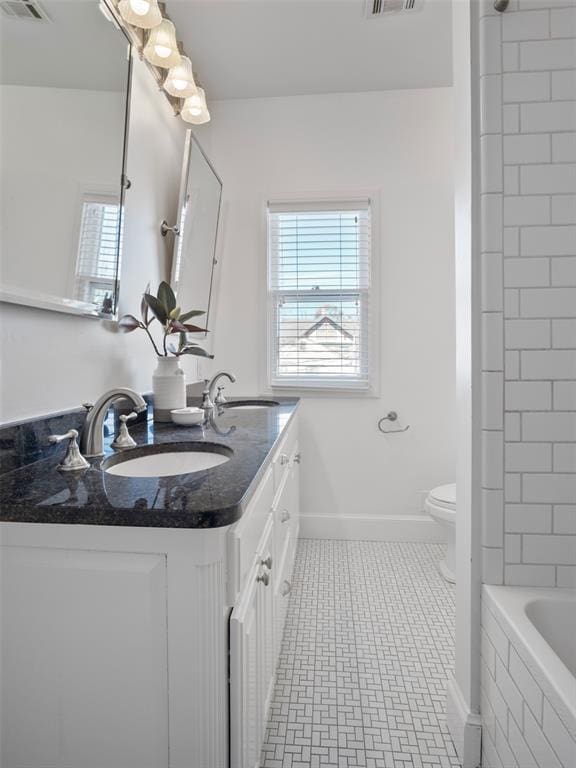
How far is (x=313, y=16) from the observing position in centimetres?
201

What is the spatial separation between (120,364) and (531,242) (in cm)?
140

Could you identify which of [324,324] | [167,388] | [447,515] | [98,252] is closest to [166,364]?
[167,388]

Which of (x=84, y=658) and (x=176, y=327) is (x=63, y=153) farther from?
(x=84, y=658)

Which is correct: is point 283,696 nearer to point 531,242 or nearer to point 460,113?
point 531,242

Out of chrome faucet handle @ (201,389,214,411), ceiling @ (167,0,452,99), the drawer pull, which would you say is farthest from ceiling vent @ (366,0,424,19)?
the drawer pull

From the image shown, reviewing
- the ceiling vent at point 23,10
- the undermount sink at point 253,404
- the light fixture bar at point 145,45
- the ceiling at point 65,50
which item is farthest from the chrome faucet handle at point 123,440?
the light fixture bar at point 145,45

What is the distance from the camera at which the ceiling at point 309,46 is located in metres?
1.97

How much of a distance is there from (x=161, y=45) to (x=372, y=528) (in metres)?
2.64

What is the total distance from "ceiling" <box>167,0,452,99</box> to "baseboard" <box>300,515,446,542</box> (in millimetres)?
2575

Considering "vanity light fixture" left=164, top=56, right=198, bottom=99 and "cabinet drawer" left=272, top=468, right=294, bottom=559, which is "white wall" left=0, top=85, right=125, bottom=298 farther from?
"cabinet drawer" left=272, top=468, right=294, bottom=559

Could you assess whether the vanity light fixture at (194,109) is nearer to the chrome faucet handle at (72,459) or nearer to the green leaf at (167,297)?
the green leaf at (167,297)

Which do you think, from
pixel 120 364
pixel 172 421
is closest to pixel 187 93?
pixel 120 364

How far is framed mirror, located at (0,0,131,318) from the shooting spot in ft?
3.25

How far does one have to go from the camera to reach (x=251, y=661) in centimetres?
92
